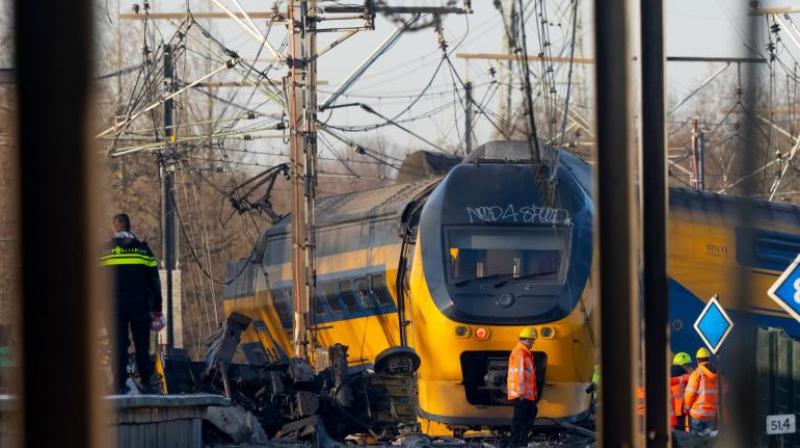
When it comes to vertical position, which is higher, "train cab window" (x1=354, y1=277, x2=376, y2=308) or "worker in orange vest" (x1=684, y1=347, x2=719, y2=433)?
"train cab window" (x1=354, y1=277, x2=376, y2=308)

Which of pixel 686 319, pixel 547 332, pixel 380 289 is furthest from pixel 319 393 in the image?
pixel 686 319

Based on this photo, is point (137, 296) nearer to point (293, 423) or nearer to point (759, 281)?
point (293, 423)

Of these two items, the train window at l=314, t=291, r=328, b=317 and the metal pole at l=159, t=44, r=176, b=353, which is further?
the metal pole at l=159, t=44, r=176, b=353

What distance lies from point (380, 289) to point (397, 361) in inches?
128

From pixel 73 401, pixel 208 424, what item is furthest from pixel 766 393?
pixel 73 401

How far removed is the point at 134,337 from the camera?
1197 cm

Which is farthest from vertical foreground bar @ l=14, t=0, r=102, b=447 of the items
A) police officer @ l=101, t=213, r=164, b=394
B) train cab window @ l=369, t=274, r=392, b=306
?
train cab window @ l=369, t=274, r=392, b=306

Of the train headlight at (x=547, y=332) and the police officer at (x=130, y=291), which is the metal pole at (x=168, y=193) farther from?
the police officer at (x=130, y=291)

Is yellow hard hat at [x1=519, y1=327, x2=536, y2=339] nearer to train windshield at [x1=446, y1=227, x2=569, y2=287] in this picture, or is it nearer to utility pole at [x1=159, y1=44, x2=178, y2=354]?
train windshield at [x1=446, y1=227, x2=569, y2=287]

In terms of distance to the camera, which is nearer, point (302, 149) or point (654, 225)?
point (654, 225)

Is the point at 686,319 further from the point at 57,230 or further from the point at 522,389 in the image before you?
the point at 57,230

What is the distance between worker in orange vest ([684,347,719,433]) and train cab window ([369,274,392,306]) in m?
3.96

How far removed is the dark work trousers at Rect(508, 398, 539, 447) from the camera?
16188 mm

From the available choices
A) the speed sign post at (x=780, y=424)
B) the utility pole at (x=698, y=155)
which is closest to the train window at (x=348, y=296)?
the speed sign post at (x=780, y=424)
